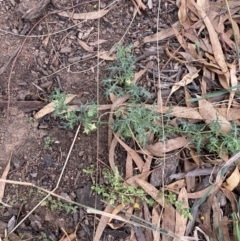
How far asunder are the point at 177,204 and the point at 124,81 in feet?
1.97

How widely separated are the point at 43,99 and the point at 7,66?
232 millimetres

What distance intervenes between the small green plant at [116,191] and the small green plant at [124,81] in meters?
0.36

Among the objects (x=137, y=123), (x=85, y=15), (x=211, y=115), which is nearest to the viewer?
(x=137, y=123)


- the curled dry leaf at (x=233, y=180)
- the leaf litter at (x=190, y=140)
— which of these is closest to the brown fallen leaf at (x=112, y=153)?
the leaf litter at (x=190, y=140)

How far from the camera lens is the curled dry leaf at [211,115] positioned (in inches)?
81.3

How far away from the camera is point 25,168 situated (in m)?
2.05

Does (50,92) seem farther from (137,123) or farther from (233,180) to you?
(233,180)

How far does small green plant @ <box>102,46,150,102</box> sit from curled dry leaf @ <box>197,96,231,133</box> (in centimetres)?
26

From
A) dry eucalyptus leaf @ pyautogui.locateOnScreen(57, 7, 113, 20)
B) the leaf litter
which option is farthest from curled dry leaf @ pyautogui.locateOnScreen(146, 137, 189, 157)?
dry eucalyptus leaf @ pyautogui.locateOnScreen(57, 7, 113, 20)

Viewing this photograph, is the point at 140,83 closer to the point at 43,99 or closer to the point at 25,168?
the point at 43,99

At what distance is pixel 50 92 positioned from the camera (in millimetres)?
2119

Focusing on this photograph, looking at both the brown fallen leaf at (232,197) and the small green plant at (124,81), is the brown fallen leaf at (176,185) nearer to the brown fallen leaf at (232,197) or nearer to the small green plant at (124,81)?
the brown fallen leaf at (232,197)

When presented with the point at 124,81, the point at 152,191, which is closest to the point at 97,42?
the point at 124,81

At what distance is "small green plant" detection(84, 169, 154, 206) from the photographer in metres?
1.99
